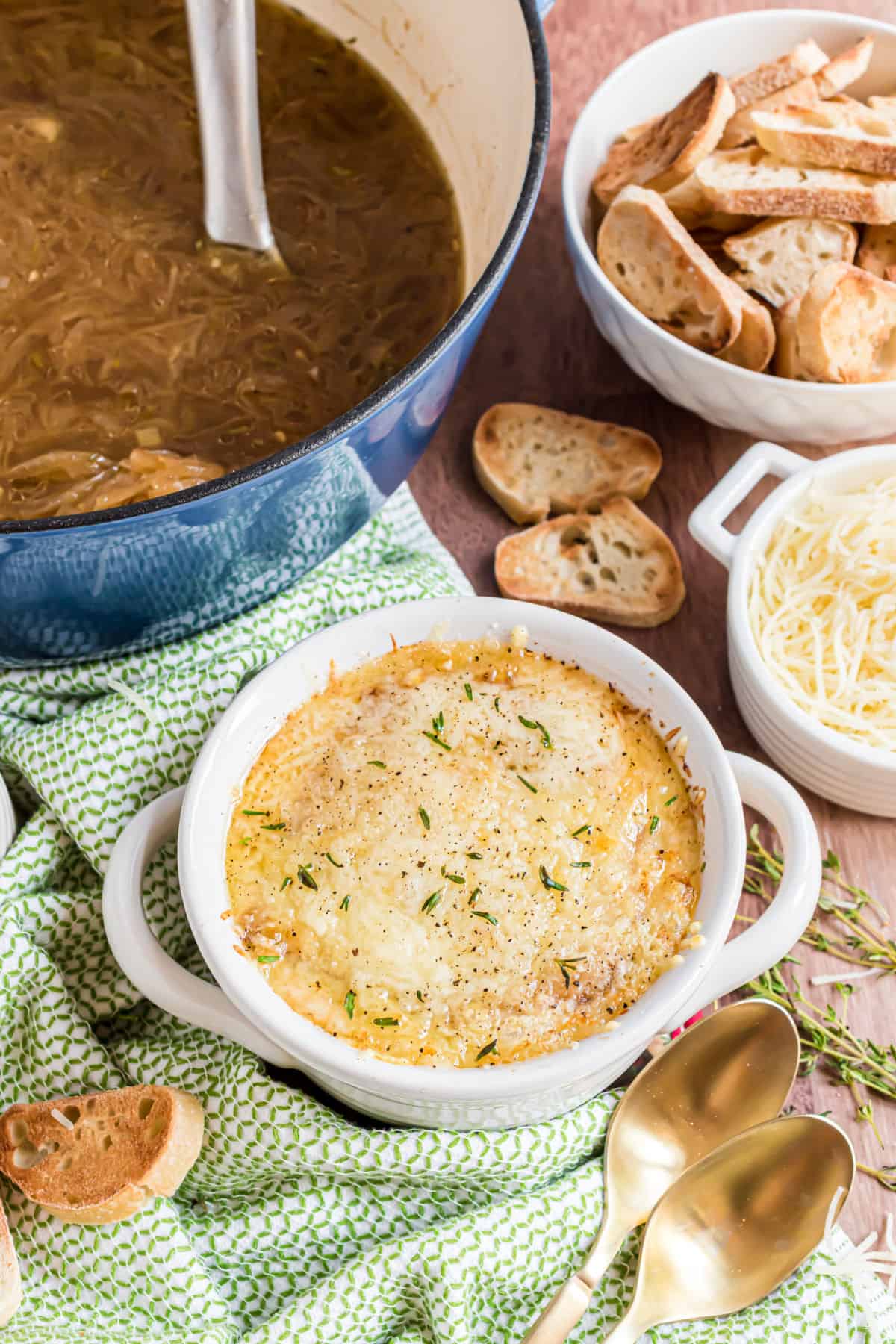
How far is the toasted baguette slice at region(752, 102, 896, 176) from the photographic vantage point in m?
2.47

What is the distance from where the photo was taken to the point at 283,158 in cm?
235

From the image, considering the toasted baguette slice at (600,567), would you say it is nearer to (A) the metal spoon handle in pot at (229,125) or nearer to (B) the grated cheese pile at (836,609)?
(B) the grated cheese pile at (836,609)

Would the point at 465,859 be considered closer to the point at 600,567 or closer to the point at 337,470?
the point at 337,470

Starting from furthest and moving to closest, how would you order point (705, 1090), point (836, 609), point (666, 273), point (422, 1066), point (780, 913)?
point (666, 273) < point (836, 609) < point (705, 1090) < point (780, 913) < point (422, 1066)

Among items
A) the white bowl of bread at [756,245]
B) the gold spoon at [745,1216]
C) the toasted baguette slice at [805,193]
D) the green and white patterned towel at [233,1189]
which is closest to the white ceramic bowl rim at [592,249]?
the white bowl of bread at [756,245]

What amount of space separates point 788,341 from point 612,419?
0.40 metres

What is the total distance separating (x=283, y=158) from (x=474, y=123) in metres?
0.33

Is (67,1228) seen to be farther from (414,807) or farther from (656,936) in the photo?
(656,936)

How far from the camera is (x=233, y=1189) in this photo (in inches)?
79.0

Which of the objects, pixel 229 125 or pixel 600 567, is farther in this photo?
pixel 600 567

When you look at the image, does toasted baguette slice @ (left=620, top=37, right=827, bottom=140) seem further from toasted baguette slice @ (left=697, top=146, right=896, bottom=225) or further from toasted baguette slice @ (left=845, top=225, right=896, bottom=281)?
toasted baguette slice @ (left=845, top=225, right=896, bottom=281)

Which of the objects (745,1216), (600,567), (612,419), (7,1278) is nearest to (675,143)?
(612,419)

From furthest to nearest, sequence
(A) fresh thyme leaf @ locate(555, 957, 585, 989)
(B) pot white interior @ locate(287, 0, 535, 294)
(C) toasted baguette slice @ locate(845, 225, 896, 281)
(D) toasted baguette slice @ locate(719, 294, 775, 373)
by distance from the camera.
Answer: (C) toasted baguette slice @ locate(845, 225, 896, 281) → (D) toasted baguette slice @ locate(719, 294, 775, 373) → (B) pot white interior @ locate(287, 0, 535, 294) → (A) fresh thyme leaf @ locate(555, 957, 585, 989)

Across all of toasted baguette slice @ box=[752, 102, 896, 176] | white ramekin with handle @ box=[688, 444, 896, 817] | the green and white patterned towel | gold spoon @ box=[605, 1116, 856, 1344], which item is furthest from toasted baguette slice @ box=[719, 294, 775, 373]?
gold spoon @ box=[605, 1116, 856, 1344]
